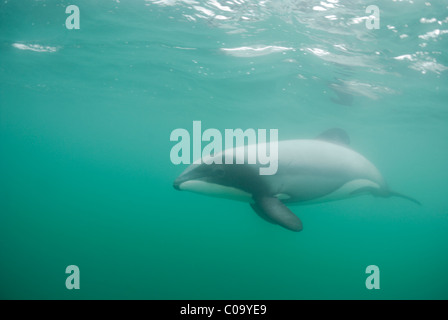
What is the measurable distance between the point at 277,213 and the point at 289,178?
947mm

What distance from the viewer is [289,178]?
6.04m

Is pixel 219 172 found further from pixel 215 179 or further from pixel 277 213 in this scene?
pixel 277 213

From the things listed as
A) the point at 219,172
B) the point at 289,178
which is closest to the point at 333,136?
the point at 289,178

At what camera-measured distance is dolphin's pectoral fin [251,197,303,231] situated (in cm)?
514

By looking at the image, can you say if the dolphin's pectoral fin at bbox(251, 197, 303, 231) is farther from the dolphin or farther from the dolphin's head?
the dolphin's head

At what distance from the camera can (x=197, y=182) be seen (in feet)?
18.2

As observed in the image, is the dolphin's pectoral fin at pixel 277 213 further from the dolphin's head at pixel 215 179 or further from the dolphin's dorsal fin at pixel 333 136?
the dolphin's dorsal fin at pixel 333 136

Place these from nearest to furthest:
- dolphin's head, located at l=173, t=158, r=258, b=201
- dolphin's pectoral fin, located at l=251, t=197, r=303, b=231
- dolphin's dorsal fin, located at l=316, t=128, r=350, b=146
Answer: dolphin's pectoral fin, located at l=251, t=197, r=303, b=231, dolphin's head, located at l=173, t=158, r=258, b=201, dolphin's dorsal fin, located at l=316, t=128, r=350, b=146

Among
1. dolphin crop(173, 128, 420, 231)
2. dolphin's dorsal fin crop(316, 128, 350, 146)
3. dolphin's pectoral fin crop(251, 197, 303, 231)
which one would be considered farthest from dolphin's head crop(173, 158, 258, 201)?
dolphin's dorsal fin crop(316, 128, 350, 146)

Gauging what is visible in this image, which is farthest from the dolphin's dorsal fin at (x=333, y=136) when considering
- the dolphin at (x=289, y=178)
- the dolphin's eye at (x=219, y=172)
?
the dolphin's eye at (x=219, y=172)

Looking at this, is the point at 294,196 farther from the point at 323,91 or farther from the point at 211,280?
the point at 323,91

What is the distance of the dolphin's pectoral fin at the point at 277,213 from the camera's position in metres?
5.14
